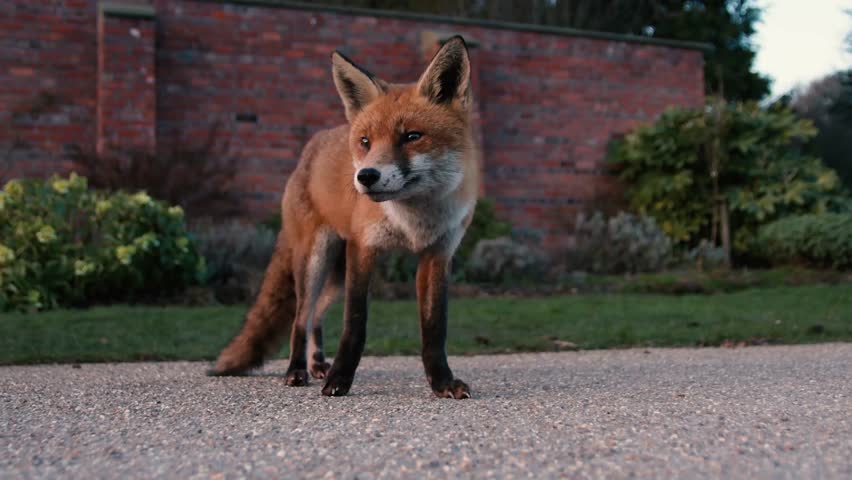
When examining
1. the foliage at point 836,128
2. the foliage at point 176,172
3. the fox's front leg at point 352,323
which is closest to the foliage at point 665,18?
the foliage at point 836,128

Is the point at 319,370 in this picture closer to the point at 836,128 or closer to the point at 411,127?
the point at 411,127

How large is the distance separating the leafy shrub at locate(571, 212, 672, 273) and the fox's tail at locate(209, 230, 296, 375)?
29.6 feet

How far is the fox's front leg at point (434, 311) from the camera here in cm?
425

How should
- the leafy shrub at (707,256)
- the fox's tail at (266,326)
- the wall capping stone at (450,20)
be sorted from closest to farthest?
the fox's tail at (266,326) < the leafy shrub at (707,256) < the wall capping stone at (450,20)

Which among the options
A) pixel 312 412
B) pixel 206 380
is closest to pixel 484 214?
pixel 206 380

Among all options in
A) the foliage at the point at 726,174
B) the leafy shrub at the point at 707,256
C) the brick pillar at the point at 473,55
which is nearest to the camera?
the leafy shrub at the point at 707,256

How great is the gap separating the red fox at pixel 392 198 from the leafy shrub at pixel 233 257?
5505 millimetres

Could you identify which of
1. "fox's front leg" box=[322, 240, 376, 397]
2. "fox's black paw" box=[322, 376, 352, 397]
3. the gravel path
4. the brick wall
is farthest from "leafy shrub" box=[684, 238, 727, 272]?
"fox's black paw" box=[322, 376, 352, 397]

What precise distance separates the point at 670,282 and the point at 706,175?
428cm

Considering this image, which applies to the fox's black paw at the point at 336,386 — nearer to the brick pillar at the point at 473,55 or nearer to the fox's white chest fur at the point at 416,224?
the fox's white chest fur at the point at 416,224

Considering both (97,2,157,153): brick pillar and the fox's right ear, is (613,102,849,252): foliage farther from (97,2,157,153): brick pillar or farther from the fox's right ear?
the fox's right ear

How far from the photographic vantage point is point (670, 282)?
39.1ft

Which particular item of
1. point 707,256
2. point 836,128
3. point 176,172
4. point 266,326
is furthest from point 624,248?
point 836,128

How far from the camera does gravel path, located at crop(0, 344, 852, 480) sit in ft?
8.44
